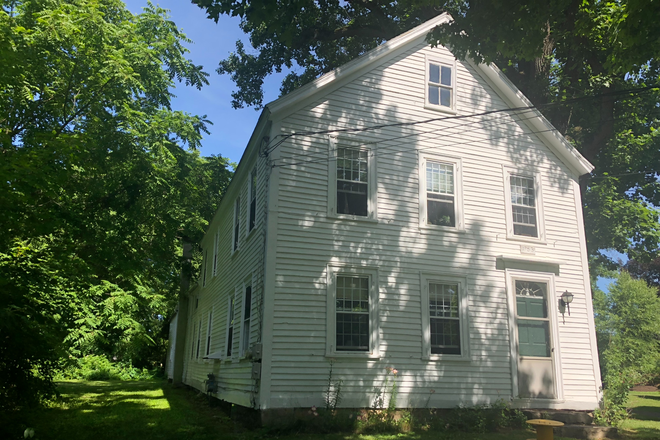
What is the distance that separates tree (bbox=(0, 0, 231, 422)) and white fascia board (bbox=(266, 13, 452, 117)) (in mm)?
4221

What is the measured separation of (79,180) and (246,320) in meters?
7.31

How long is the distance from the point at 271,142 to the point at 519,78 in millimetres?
11219

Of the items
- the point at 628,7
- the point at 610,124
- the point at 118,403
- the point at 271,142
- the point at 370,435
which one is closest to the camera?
the point at 628,7

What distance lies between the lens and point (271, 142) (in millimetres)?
11375

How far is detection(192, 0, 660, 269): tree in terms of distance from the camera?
29.0 feet

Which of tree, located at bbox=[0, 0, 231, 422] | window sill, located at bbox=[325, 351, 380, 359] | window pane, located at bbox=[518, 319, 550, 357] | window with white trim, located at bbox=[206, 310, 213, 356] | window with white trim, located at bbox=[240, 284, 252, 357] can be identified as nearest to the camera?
tree, located at bbox=[0, 0, 231, 422]

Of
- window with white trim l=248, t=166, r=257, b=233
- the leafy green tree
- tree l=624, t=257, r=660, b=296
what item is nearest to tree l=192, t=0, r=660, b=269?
window with white trim l=248, t=166, r=257, b=233

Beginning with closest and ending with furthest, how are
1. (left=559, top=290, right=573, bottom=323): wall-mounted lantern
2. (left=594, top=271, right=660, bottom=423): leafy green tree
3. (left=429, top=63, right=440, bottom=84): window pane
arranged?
(left=559, top=290, right=573, bottom=323): wall-mounted lantern
(left=429, top=63, right=440, bottom=84): window pane
(left=594, top=271, right=660, bottom=423): leafy green tree

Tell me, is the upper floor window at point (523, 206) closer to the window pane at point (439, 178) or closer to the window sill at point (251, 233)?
the window pane at point (439, 178)

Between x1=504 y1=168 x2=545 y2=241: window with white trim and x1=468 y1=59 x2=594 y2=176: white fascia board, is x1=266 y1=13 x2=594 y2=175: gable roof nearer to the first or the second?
x1=468 y1=59 x2=594 y2=176: white fascia board

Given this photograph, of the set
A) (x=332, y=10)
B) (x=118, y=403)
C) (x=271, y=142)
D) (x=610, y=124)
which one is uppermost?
(x=332, y=10)

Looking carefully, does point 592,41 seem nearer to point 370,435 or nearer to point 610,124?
point 610,124

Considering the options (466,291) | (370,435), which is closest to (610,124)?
(466,291)

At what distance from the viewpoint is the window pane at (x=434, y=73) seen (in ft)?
44.1
